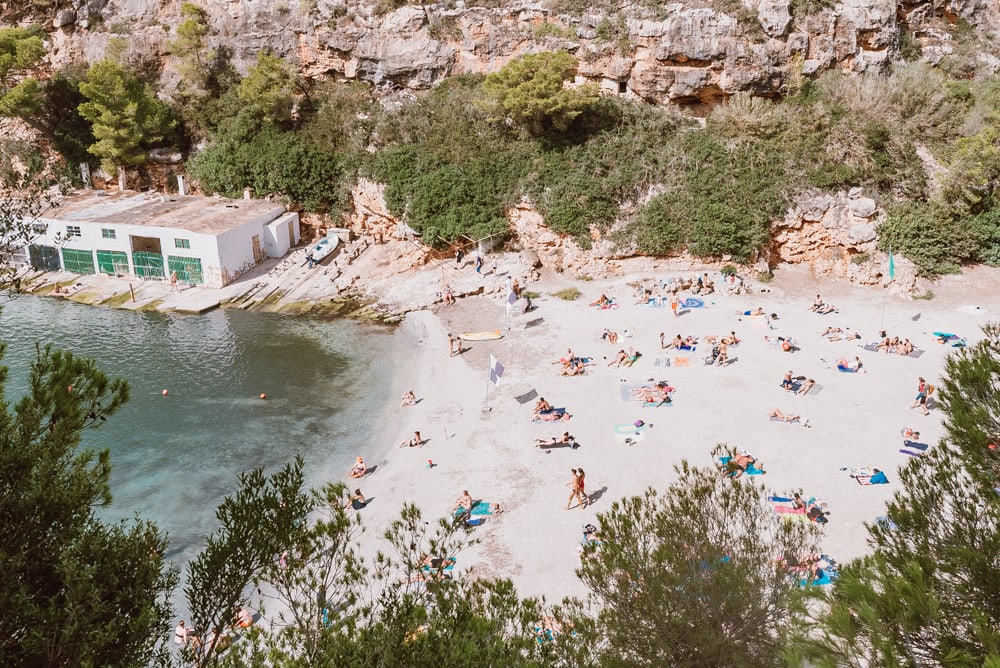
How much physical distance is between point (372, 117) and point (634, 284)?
17.3 metres

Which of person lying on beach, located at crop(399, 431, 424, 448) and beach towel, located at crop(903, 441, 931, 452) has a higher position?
beach towel, located at crop(903, 441, 931, 452)

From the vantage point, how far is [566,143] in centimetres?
3531

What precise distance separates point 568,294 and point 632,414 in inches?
419

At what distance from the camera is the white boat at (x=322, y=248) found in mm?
36906

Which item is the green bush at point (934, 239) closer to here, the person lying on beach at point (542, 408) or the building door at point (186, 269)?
the person lying on beach at point (542, 408)

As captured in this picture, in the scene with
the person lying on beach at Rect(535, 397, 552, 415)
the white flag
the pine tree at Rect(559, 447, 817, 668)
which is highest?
the pine tree at Rect(559, 447, 817, 668)

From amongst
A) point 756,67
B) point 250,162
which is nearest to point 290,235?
point 250,162

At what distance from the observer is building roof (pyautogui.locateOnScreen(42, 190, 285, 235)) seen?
116ft

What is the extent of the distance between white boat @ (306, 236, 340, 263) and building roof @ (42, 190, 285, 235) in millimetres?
2933

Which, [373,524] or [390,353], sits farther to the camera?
[390,353]

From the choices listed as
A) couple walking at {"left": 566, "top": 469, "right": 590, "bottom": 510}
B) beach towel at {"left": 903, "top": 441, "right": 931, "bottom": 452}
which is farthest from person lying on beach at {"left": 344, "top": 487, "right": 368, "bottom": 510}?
beach towel at {"left": 903, "top": 441, "right": 931, "bottom": 452}

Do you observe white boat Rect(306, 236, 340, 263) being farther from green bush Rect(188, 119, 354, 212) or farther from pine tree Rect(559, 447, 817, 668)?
pine tree Rect(559, 447, 817, 668)

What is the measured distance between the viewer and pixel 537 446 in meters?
20.9

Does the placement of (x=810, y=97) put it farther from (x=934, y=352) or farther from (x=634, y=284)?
(x=934, y=352)
